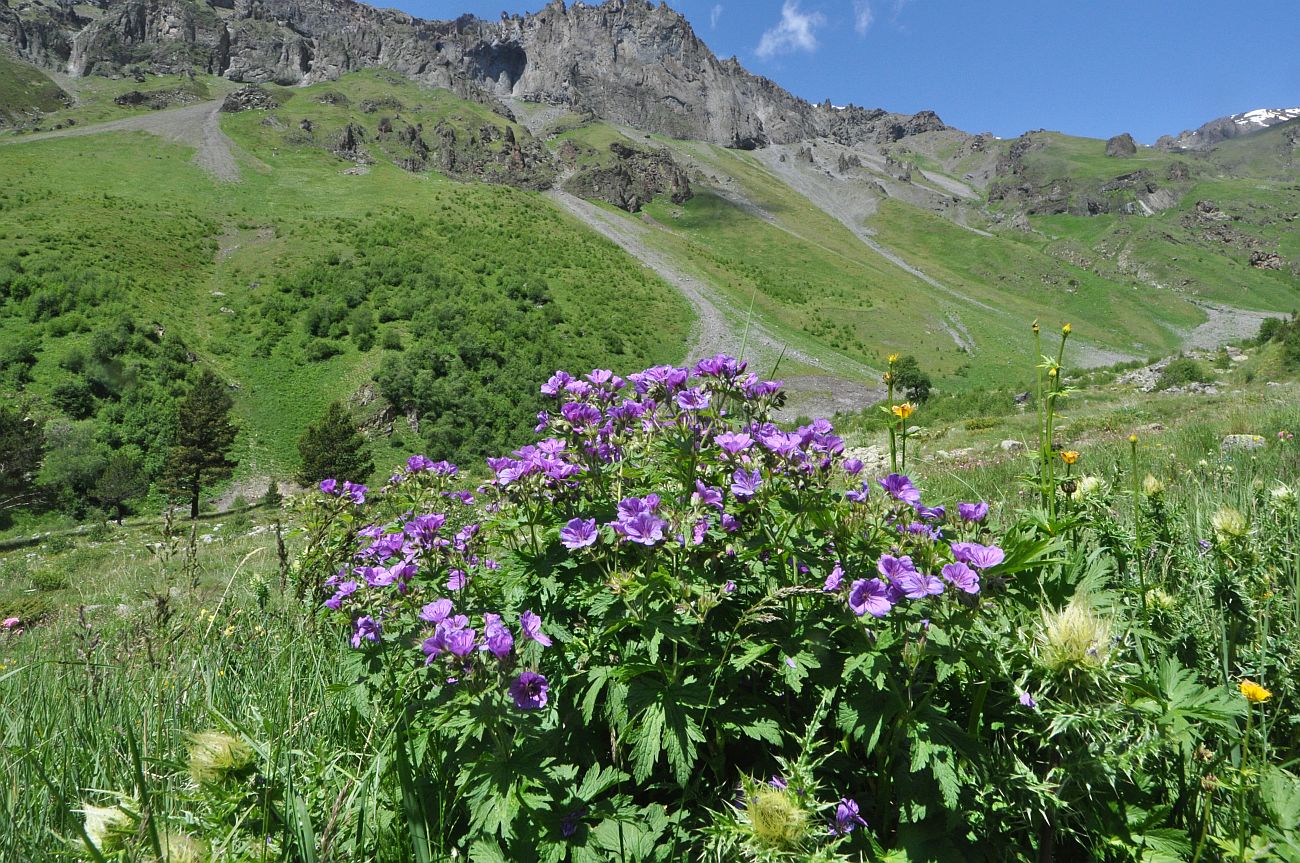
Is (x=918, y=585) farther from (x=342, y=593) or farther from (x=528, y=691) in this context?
(x=342, y=593)

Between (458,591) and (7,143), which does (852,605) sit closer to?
(458,591)

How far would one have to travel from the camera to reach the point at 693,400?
7.72 feet

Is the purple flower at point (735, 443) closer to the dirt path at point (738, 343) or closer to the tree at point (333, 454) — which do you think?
the dirt path at point (738, 343)

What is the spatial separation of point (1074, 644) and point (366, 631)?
2.34m

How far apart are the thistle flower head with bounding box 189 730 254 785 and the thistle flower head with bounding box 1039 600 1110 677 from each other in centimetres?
219

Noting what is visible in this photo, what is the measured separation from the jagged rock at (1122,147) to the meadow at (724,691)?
790 ft

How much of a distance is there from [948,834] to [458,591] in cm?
185

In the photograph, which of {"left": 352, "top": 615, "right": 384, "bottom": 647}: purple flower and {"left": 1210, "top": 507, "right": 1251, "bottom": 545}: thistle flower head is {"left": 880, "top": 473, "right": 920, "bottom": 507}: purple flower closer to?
{"left": 1210, "top": 507, "right": 1251, "bottom": 545}: thistle flower head

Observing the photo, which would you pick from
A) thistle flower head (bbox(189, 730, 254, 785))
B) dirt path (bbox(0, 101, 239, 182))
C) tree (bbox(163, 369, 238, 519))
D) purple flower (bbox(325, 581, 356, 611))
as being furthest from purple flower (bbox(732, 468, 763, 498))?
dirt path (bbox(0, 101, 239, 182))

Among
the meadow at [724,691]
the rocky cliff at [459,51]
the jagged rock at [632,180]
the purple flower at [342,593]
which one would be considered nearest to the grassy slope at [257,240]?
the jagged rock at [632,180]

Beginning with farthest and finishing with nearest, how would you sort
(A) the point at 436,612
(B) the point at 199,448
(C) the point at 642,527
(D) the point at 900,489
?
1. (B) the point at 199,448
2. (D) the point at 900,489
3. (C) the point at 642,527
4. (A) the point at 436,612

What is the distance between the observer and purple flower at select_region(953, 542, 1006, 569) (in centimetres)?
162

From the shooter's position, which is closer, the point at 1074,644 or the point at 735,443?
the point at 1074,644

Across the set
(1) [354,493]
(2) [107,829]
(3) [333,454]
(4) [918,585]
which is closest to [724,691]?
(4) [918,585]
